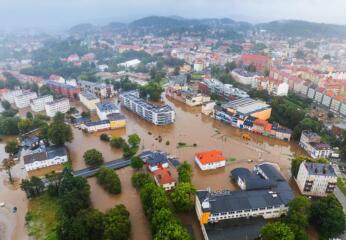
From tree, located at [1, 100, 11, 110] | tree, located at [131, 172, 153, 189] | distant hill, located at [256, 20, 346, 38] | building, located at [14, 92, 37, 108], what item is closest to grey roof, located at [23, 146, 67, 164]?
tree, located at [131, 172, 153, 189]

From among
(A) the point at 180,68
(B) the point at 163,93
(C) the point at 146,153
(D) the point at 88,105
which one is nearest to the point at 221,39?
(A) the point at 180,68

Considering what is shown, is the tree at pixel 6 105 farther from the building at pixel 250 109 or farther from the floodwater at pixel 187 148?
the building at pixel 250 109

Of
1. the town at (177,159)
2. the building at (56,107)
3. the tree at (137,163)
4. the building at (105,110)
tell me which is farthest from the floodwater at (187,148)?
the building at (56,107)

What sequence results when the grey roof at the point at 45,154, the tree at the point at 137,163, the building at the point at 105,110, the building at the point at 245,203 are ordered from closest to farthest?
the building at the point at 245,203 < the tree at the point at 137,163 < the grey roof at the point at 45,154 < the building at the point at 105,110

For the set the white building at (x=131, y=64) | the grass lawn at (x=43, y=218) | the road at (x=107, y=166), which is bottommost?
the grass lawn at (x=43, y=218)

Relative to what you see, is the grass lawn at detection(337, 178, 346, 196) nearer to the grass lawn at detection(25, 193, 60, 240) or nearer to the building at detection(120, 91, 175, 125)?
the building at detection(120, 91, 175, 125)

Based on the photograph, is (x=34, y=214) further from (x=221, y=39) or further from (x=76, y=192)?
(x=221, y=39)
